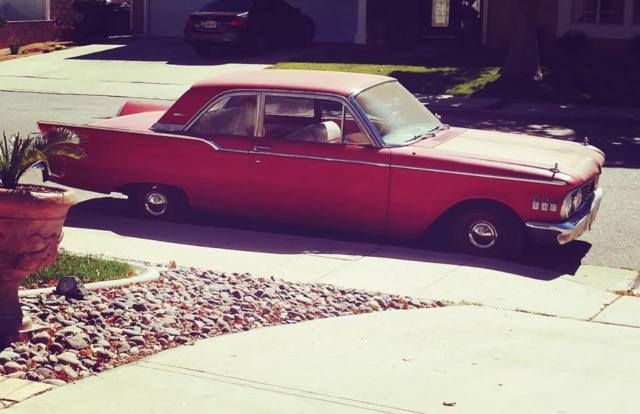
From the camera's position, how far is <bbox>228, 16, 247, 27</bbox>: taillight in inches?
1103

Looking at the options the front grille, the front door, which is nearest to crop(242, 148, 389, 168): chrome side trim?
the front grille

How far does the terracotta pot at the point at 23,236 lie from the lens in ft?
21.4

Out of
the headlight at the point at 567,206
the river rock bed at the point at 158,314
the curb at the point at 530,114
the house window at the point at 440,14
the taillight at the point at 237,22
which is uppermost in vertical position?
the house window at the point at 440,14

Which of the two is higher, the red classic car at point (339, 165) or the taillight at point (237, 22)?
the taillight at point (237, 22)

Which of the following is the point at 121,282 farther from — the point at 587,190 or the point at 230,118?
the point at 587,190

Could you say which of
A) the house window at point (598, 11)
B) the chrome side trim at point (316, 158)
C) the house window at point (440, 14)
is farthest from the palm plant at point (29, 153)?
the house window at point (440, 14)

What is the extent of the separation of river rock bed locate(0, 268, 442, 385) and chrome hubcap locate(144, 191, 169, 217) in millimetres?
2065

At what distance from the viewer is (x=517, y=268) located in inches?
370

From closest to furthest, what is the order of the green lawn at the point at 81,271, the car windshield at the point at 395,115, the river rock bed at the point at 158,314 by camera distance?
1. the river rock bed at the point at 158,314
2. the green lawn at the point at 81,271
3. the car windshield at the point at 395,115

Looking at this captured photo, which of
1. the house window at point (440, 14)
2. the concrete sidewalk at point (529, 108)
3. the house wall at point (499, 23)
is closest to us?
the concrete sidewalk at point (529, 108)

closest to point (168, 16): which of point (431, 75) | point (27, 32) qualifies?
point (27, 32)

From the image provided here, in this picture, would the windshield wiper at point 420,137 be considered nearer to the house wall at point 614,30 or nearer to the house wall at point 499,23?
the house wall at point 614,30

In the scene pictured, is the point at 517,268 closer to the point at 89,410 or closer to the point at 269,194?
the point at 269,194

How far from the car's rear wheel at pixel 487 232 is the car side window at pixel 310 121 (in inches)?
45.6
